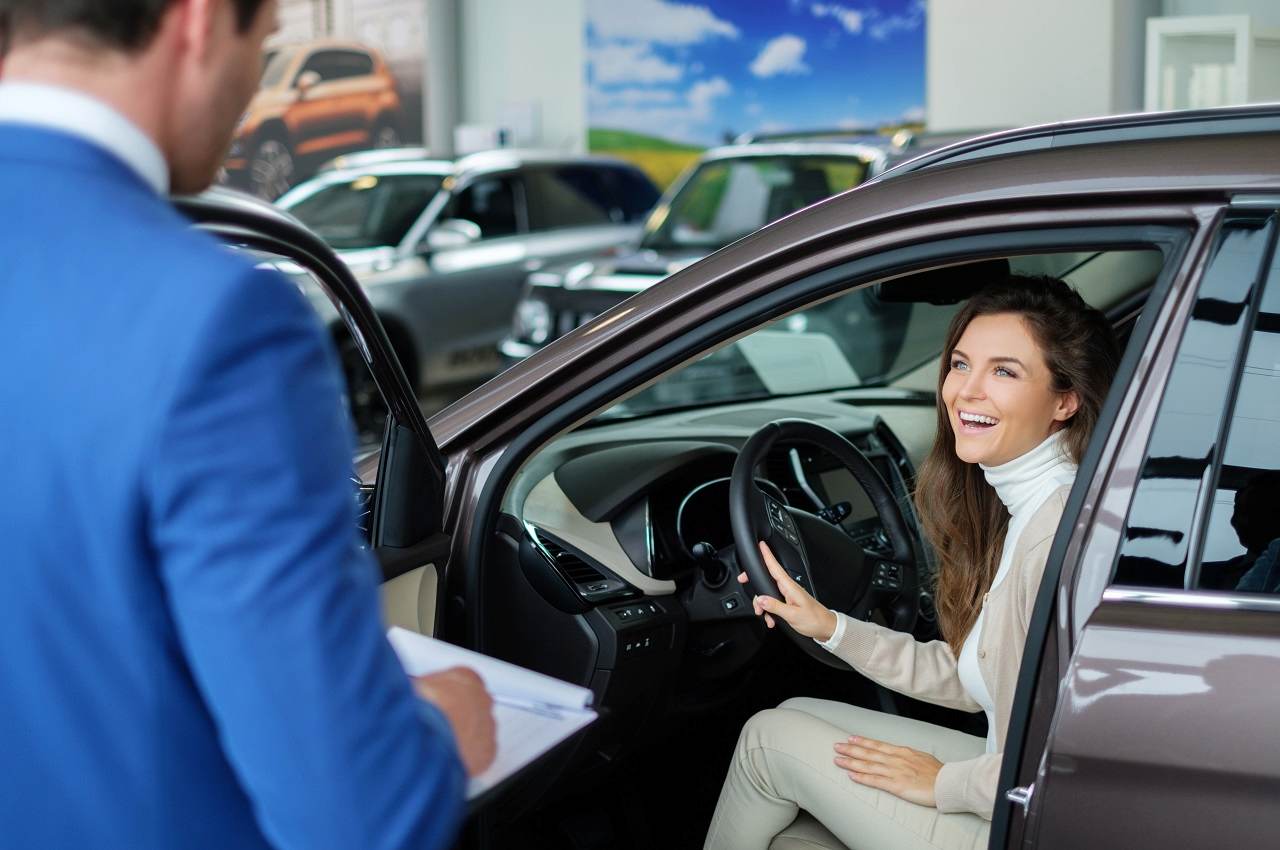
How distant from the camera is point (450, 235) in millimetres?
7906

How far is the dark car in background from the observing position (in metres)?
6.74

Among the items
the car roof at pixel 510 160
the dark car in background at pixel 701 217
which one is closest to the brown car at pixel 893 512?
the dark car in background at pixel 701 217

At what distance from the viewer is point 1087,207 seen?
64.6 inches

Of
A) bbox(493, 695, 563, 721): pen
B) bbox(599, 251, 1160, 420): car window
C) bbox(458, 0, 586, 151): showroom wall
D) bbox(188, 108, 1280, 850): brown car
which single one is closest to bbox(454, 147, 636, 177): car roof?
bbox(599, 251, 1160, 420): car window

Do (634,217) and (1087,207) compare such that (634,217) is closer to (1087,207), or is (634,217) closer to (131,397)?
(1087,207)

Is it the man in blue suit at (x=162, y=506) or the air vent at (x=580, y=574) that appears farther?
the air vent at (x=580, y=574)

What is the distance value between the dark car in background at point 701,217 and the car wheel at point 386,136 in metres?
7.06

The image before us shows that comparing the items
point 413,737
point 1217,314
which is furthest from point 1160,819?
point 413,737

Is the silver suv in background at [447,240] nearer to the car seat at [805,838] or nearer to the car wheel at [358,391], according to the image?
the car wheel at [358,391]

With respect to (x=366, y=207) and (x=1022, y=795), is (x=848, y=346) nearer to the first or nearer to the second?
(x=1022, y=795)

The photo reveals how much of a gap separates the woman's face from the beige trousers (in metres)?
0.49

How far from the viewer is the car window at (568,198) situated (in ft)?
29.1

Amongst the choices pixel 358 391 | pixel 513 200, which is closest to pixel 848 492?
pixel 358 391

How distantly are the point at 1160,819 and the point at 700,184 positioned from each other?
6321mm
